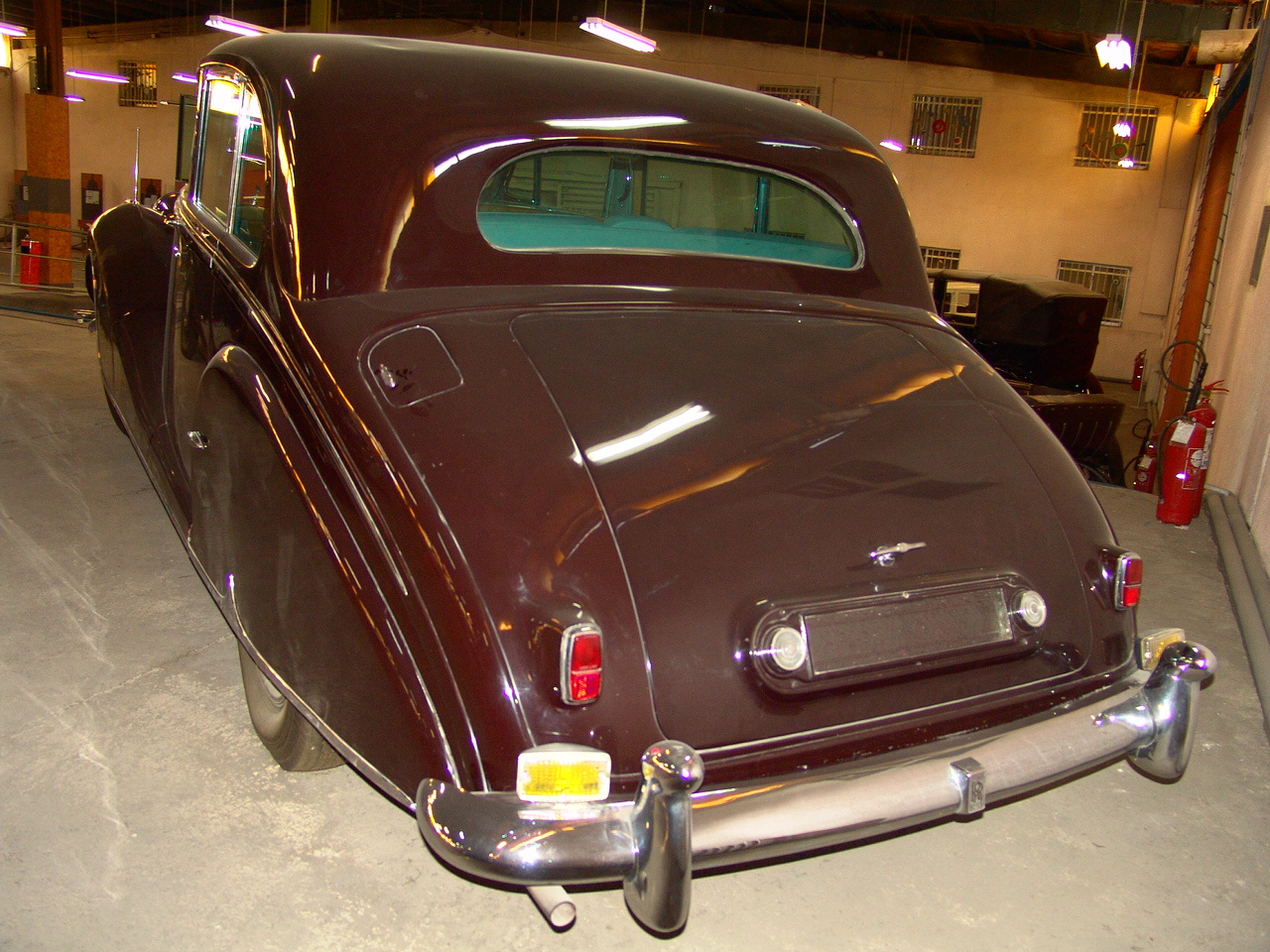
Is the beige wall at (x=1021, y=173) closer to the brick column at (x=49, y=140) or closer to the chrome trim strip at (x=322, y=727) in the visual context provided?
the brick column at (x=49, y=140)

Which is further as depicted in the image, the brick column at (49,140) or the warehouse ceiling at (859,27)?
the warehouse ceiling at (859,27)

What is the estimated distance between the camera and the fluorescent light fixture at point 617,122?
2273 millimetres

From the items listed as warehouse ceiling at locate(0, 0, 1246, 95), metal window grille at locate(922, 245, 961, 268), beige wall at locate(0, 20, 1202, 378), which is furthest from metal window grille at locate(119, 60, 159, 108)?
metal window grille at locate(922, 245, 961, 268)

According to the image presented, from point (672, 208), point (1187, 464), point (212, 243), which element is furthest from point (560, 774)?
point (1187, 464)

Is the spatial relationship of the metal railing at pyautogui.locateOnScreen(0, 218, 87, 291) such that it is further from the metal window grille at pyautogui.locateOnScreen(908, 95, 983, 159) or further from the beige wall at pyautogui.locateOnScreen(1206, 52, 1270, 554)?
the metal window grille at pyautogui.locateOnScreen(908, 95, 983, 159)

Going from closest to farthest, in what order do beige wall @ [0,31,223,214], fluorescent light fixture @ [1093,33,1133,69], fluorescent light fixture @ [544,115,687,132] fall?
fluorescent light fixture @ [544,115,687,132], fluorescent light fixture @ [1093,33,1133,69], beige wall @ [0,31,223,214]

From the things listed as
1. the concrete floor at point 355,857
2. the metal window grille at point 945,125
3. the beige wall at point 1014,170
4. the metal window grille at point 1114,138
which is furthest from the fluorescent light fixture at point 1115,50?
the concrete floor at point 355,857

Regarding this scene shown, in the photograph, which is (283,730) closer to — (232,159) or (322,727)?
(322,727)

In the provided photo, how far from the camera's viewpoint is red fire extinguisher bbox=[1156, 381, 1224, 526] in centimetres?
505

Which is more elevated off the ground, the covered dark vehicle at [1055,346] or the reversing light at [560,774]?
the covered dark vehicle at [1055,346]

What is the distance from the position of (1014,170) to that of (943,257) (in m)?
1.71

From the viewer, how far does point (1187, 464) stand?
505cm

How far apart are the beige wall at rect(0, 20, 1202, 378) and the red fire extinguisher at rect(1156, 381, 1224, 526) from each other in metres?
11.5

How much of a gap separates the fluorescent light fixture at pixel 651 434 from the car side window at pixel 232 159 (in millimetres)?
997
